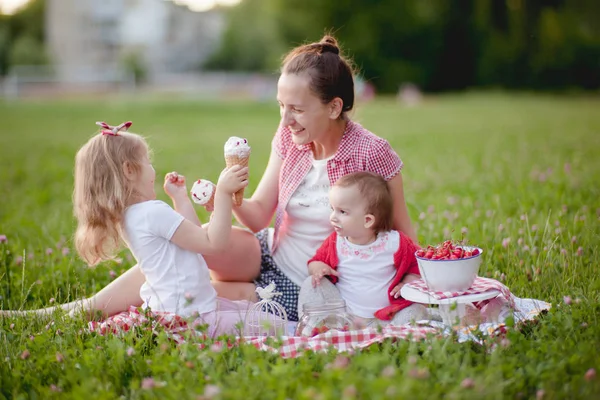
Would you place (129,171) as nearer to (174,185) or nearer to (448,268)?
(174,185)

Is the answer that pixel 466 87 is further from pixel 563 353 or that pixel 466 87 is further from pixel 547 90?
pixel 563 353

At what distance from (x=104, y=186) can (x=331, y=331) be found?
135 centimetres

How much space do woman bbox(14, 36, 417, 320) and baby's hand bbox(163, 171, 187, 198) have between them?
40cm

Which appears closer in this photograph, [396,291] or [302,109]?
[396,291]

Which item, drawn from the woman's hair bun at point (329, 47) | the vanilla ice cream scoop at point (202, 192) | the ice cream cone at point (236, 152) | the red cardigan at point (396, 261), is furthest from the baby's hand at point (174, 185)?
the woman's hair bun at point (329, 47)

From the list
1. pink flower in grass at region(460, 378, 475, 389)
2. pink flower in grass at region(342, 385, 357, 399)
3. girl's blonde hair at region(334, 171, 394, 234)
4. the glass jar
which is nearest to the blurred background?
girl's blonde hair at region(334, 171, 394, 234)

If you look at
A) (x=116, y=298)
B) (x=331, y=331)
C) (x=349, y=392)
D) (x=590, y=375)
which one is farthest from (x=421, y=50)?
(x=349, y=392)

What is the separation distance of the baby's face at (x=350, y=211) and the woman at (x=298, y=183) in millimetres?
273

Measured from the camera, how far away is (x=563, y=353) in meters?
2.70

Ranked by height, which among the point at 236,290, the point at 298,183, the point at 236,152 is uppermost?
the point at 236,152

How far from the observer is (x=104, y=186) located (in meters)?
3.38

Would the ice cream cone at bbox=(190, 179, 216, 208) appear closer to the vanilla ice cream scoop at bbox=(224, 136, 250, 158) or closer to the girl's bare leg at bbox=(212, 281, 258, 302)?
the vanilla ice cream scoop at bbox=(224, 136, 250, 158)

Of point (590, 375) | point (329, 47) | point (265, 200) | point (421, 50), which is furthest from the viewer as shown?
point (421, 50)

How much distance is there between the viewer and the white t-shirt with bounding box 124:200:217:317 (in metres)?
3.37
